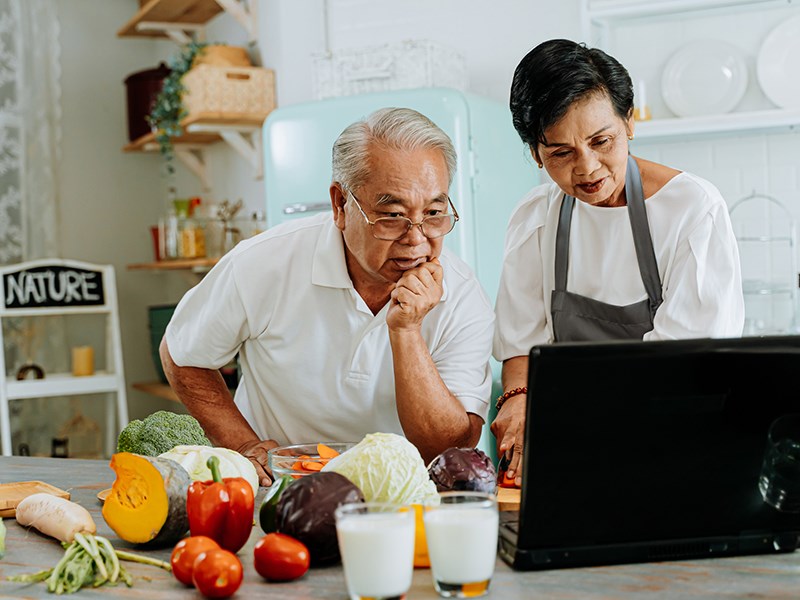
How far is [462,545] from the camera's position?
1.08 meters

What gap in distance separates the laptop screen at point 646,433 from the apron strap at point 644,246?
93 centimetres

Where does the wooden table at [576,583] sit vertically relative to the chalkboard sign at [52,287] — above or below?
below

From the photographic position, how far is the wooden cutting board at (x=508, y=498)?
1.53 m

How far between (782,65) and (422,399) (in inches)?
79.4

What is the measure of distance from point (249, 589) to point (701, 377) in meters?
0.60

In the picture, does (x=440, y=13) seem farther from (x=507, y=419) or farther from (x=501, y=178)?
(x=507, y=419)

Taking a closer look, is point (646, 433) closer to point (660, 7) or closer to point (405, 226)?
point (405, 226)

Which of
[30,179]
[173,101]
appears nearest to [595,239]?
[173,101]

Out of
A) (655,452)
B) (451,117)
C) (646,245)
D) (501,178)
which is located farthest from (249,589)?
(501,178)

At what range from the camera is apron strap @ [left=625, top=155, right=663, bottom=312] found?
6.90 ft

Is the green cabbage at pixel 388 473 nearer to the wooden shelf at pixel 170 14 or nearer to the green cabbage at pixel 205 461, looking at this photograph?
the green cabbage at pixel 205 461

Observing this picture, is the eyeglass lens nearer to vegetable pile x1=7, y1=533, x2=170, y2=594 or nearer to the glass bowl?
the glass bowl

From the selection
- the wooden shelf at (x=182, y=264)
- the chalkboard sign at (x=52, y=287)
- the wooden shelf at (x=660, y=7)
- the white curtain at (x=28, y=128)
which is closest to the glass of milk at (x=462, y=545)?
the wooden shelf at (x=660, y=7)

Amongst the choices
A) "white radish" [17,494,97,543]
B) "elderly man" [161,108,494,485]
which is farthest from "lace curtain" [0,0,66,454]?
"white radish" [17,494,97,543]
